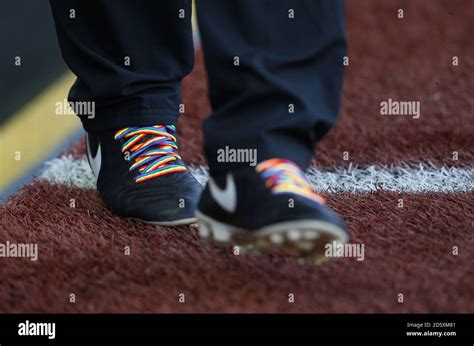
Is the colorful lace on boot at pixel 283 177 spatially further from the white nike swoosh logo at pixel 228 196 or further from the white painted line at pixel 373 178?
the white painted line at pixel 373 178

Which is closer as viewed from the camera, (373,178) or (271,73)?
(271,73)

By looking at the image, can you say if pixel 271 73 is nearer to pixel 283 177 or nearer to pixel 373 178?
pixel 283 177

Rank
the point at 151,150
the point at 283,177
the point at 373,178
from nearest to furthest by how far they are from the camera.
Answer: the point at 283,177, the point at 151,150, the point at 373,178

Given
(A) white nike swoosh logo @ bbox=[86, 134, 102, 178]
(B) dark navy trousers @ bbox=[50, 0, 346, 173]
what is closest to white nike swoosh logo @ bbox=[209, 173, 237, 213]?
(B) dark navy trousers @ bbox=[50, 0, 346, 173]

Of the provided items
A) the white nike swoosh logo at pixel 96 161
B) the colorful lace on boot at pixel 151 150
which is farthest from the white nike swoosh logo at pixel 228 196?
the white nike swoosh logo at pixel 96 161

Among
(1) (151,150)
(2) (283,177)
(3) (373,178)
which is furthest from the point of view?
(3) (373,178)

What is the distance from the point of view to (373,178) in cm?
150

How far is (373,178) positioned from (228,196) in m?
0.56

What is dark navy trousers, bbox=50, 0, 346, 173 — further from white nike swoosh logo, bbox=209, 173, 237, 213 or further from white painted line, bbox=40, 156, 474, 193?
white painted line, bbox=40, 156, 474, 193

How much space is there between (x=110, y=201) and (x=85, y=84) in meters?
0.20

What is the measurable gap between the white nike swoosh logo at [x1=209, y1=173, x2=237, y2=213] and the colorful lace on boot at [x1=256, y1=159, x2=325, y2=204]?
0.04 m

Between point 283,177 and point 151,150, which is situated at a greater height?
point 151,150

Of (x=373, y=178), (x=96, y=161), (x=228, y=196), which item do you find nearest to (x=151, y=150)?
(x=96, y=161)
